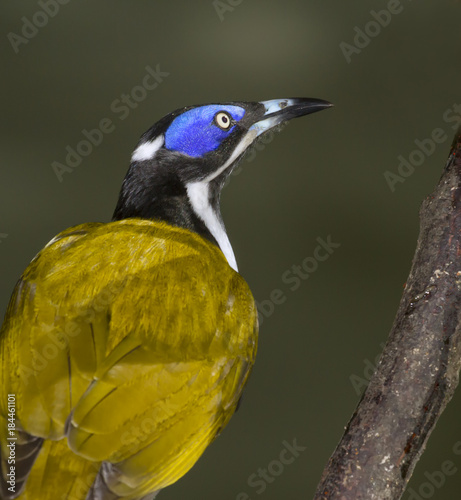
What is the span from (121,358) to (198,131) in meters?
0.74

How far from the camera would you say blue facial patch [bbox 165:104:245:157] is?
75.7 inches

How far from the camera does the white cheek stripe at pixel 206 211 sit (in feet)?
6.47

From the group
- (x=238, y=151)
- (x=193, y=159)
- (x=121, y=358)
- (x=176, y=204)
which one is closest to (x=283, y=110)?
(x=238, y=151)

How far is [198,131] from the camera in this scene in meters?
1.94

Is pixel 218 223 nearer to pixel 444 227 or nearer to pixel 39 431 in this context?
pixel 444 227

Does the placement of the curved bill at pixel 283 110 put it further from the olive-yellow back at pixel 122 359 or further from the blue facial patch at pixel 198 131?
the olive-yellow back at pixel 122 359

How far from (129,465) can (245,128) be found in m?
1.01

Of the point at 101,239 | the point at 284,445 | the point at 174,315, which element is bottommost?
the point at 284,445

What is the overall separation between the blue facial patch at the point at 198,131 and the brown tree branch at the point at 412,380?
0.64 metres

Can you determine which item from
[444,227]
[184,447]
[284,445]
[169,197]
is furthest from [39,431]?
[284,445]

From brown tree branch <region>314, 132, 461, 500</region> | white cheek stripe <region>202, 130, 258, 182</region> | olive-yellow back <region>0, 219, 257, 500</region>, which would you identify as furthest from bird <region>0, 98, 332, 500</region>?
brown tree branch <region>314, 132, 461, 500</region>

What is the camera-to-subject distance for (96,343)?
144cm

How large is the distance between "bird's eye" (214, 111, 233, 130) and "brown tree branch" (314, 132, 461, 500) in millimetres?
639

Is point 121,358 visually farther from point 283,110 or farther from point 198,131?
point 283,110
